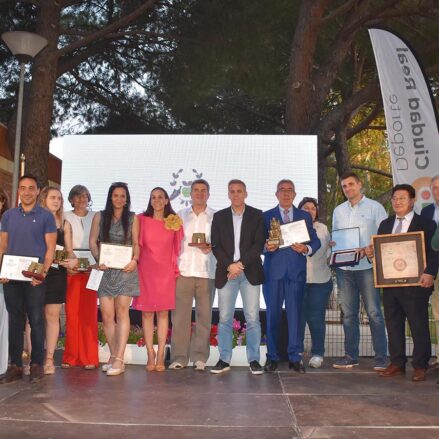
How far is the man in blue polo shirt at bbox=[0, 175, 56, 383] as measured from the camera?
4297 mm

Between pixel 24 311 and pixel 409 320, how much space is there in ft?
9.64

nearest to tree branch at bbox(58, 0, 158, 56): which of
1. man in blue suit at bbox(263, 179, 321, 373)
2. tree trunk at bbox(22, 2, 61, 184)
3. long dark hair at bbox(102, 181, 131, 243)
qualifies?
tree trunk at bbox(22, 2, 61, 184)

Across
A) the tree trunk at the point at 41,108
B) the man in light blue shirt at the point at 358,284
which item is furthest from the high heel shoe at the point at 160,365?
the tree trunk at the point at 41,108

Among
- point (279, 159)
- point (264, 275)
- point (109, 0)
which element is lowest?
point (264, 275)

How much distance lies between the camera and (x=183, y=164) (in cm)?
652

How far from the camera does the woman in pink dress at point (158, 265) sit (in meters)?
4.80

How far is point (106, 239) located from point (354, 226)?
210 centimetres

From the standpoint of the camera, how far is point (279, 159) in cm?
644

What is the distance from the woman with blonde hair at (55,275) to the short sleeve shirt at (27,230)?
0.33 meters

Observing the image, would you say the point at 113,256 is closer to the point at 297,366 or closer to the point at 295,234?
the point at 295,234

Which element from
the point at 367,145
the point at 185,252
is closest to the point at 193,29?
the point at 185,252

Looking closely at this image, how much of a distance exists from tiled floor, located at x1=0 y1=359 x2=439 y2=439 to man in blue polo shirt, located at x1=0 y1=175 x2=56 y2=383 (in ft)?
0.84

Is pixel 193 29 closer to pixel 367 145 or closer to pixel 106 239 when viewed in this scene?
pixel 106 239

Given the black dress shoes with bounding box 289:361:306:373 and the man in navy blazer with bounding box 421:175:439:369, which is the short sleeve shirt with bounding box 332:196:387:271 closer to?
the man in navy blazer with bounding box 421:175:439:369
